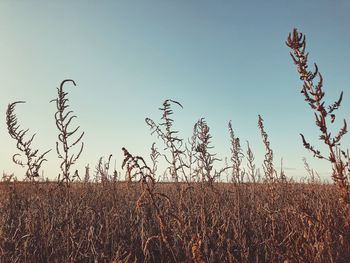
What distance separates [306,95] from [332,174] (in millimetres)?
654

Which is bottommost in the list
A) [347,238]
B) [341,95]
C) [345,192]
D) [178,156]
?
[347,238]

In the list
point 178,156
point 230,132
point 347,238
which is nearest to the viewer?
point 347,238

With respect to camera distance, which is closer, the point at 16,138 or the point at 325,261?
the point at 325,261

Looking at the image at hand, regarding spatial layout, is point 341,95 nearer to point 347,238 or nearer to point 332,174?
point 332,174

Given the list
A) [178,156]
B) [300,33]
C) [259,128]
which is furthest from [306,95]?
[259,128]

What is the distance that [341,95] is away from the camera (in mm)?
2332

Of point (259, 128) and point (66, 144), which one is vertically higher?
point (259, 128)

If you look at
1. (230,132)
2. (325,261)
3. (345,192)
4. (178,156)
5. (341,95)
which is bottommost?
(325,261)

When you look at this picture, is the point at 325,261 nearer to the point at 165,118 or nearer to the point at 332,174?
the point at 332,174

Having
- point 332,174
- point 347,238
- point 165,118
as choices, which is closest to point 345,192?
point 332,174

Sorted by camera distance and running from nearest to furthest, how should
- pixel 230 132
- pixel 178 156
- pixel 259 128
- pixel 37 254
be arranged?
1. pixel 37 254
2. pixel 178 156
3. pixel 259 128
4. pixel 230 132

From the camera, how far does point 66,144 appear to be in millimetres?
3447

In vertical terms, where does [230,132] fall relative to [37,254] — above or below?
above

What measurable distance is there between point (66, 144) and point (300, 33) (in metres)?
2.64
